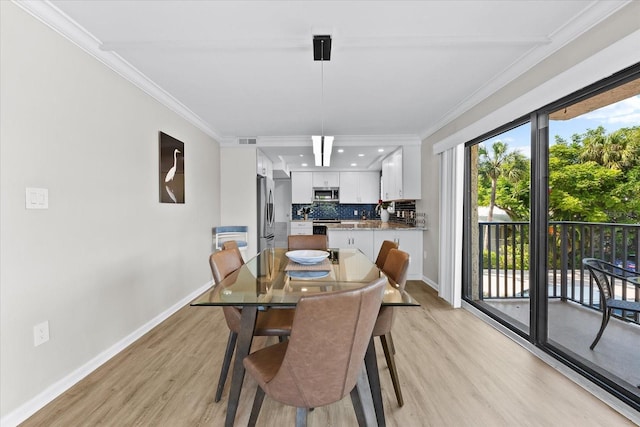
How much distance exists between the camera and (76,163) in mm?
2074

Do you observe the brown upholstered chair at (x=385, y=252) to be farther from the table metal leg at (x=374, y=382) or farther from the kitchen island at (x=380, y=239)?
the kitchen island at (x=380, y=239)

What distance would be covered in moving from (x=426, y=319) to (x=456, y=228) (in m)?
1.16

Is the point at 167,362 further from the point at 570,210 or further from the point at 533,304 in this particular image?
the point at 570,210

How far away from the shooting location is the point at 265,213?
546cm

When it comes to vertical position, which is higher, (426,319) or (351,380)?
(351,380)

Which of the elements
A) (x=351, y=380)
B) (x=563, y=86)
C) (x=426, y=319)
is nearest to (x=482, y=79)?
(x=563, y=86)

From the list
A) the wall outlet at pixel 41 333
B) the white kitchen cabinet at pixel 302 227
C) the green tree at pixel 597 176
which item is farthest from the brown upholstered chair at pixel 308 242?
the white kitchen cabinet at pixel 302 227

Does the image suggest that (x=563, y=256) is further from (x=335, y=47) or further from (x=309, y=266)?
(x=335, y=47)

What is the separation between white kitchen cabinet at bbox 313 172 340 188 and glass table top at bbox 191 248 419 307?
4930 mm

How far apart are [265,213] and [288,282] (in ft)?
12.3

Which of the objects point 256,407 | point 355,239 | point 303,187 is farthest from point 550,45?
point 303,187

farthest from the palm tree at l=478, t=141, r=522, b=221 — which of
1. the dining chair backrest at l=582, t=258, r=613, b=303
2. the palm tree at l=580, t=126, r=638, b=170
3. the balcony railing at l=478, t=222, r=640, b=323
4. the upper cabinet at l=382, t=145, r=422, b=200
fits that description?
the dining chair backrest at l=582, t=258, r=613, b=303

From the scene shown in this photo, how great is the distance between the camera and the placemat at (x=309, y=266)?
214 cm

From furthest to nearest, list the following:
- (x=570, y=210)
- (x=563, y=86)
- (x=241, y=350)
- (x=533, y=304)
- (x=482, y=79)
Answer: (x=570, y=210)
(x=482, y=79)
(x=533, y=304)
(x=563, y=86)
(x=241, y=350)
